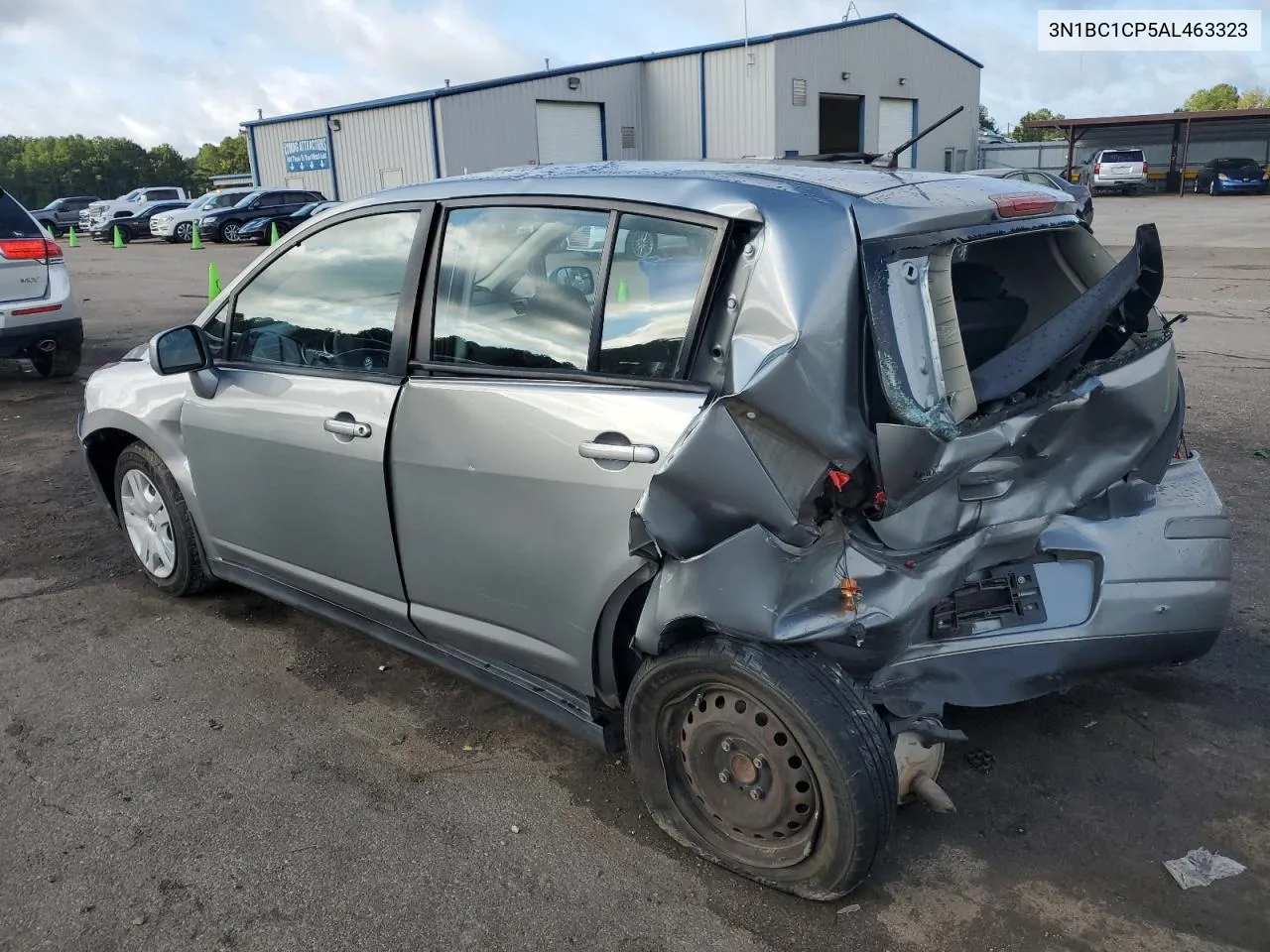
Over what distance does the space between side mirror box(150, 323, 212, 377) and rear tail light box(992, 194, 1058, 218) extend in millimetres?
2774

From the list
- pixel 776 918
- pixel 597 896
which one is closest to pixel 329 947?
pixel 597 896

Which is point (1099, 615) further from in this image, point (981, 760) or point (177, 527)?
point (177, 527)

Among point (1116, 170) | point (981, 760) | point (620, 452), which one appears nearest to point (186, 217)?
point (620, 452)

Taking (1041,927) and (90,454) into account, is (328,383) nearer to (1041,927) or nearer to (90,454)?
(90,454)

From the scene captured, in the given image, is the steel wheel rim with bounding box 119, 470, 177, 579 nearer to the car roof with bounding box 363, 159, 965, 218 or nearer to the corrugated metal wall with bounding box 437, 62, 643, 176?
the car roof with bounding box 363, 159, 965, 218

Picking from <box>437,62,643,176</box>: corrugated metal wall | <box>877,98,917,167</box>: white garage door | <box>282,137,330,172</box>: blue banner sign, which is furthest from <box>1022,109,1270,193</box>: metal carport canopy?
<box>282,137,330,172</box>: blue banner sign

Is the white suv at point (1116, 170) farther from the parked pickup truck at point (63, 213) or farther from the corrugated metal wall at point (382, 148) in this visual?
Result: the parked pickup truck at point (63, 213)

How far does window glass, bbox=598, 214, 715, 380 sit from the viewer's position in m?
2.59

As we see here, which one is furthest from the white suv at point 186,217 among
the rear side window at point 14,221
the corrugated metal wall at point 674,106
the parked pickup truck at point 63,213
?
the rear side window at point 14,221

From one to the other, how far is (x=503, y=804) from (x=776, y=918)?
91cm

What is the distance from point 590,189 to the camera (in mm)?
2871

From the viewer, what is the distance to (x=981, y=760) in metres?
3.14

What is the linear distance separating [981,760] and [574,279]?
1932 mm

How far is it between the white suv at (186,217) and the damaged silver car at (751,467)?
1215 inches
